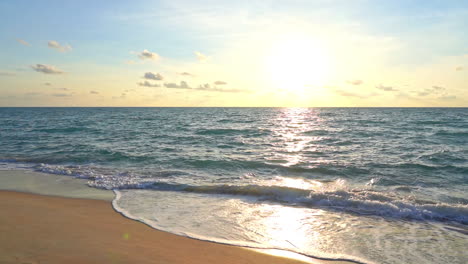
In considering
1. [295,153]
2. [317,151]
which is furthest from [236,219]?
[317,151]

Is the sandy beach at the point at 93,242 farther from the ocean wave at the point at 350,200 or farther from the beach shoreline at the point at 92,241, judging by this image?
the ocean wave at the point at 350,200

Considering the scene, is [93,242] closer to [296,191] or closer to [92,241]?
[92,241]

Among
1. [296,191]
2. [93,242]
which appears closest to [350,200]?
[296,191]

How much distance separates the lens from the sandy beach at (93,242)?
4.82m

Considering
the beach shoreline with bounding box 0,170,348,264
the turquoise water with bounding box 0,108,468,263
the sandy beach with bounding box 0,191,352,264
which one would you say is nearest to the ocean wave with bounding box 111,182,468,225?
the turquoise water with bounding box 0,108,468,263

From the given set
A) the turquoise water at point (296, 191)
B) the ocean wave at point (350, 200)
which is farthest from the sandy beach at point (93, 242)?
the ocean wave at point (350, 200)

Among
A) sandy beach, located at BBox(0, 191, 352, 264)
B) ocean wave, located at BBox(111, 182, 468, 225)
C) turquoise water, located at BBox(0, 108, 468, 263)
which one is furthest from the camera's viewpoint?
ocean wave, located at BBox(111, 182, 468, 225)

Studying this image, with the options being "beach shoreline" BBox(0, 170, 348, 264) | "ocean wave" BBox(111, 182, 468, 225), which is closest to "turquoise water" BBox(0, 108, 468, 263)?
"ocean wave" BBox(111, 182, 468, 225)

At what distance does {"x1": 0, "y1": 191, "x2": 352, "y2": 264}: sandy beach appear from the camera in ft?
15.8

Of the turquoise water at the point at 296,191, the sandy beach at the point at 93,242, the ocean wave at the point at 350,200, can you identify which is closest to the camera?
the sandy beach at the point at 93,242

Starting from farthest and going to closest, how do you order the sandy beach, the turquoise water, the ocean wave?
the ocean wave
the turquoise water
the sandy beach

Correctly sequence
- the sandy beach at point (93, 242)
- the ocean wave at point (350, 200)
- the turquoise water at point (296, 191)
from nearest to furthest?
1. the sandy beach at point (93, 242)
2. the turquoise water at point (296, 191)
3. the ocean wave at point (350, 200)

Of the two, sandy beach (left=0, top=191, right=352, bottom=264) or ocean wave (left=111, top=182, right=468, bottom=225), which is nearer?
sandy beach (left=0, top=191, right=352, bottom=264)

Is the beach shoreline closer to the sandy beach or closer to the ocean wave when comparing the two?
the sandy beach
